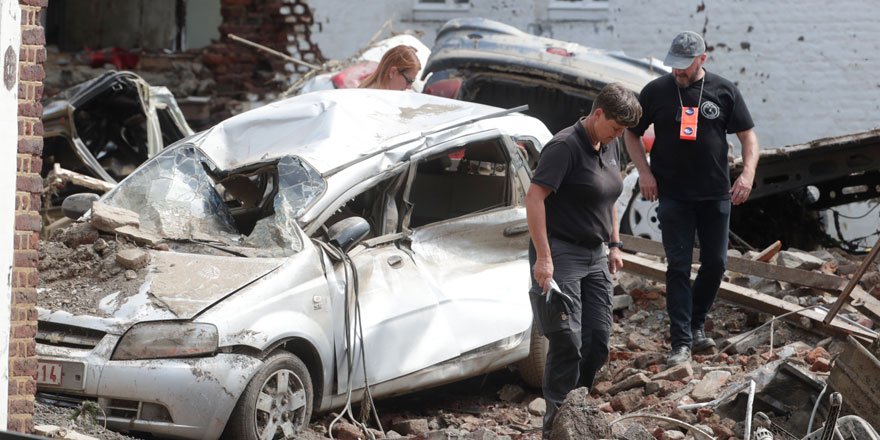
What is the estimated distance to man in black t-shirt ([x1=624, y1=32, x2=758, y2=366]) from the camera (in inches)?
299

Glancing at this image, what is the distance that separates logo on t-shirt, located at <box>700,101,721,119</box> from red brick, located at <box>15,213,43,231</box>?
3972 mm

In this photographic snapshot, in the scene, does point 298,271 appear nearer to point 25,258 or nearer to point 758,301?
point 25,258

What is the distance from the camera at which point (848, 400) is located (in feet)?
19.4

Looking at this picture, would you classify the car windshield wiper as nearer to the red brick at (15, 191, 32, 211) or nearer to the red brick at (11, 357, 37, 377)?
the red brick at (15, 191, 32, 211)

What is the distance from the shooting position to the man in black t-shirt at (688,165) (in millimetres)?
7602

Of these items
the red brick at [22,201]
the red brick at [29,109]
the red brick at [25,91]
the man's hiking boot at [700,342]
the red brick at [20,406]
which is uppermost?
the red brick at [25,91]

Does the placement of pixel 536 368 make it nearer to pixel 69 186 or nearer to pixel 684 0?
pixel 69 186

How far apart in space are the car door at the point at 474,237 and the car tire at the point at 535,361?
0.26 metres

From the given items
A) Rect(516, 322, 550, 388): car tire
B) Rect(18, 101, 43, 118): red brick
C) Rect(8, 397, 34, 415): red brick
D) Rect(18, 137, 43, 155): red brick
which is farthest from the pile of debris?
Rect(18, 101, 43, 118): red brick

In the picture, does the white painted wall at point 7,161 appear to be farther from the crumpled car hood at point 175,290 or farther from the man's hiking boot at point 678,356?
the man's hiking boot at point 678,356

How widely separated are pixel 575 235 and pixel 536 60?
4880 mm

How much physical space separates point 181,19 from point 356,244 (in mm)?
11514

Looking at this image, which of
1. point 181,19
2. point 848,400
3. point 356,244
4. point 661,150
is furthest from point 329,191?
point 181,19

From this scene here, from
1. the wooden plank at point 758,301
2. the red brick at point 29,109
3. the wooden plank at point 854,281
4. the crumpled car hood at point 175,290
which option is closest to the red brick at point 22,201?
the red brick at point 29,109
